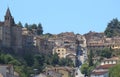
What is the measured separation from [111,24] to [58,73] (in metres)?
55.3

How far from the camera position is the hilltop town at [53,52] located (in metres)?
114

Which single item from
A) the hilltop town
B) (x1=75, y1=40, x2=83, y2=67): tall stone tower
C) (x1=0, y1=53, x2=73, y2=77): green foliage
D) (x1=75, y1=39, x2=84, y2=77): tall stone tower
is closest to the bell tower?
the hilltop town

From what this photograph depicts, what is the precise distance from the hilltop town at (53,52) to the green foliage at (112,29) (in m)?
0.21

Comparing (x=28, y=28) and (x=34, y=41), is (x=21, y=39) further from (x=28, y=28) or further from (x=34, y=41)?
(x=28, y=28)

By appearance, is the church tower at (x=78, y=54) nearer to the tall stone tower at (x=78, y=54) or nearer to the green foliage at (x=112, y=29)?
the tall stone tower at (x=78, y=54)

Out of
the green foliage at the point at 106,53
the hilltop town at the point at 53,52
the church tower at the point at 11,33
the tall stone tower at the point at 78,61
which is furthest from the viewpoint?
the green foliage at the point at 106,53

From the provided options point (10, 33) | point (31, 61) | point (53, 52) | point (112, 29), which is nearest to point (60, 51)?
point (53, 52)

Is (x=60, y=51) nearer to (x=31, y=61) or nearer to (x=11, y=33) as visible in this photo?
(x=11, y=33)

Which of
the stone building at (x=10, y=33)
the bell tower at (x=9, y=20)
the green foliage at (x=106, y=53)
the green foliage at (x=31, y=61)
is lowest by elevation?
the green foliage at (x=31, y=61)

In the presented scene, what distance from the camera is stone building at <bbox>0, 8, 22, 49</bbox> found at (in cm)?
12938

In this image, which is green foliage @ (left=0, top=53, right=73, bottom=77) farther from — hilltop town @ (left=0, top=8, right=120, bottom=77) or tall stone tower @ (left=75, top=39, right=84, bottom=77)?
tall stone tower @ (left=75, top=39, right=84, bottom=77)

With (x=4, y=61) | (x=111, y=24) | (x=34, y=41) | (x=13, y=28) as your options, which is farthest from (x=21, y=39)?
(x=111, y=24)

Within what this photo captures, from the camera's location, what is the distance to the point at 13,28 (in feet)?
439

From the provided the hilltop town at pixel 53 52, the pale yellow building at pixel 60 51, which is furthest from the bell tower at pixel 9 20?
the pale yellow building at pixel 60 51
